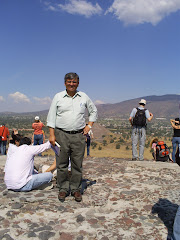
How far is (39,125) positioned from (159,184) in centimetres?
539

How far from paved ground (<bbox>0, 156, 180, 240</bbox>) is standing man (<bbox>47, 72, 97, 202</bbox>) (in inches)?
15.8

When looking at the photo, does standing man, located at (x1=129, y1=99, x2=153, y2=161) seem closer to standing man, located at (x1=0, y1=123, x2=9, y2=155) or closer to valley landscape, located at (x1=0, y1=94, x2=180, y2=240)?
valley landscape, located at (x1=0, y1=94, x2=180, y2=240)

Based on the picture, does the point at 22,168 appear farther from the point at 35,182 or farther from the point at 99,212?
the point at 99,212

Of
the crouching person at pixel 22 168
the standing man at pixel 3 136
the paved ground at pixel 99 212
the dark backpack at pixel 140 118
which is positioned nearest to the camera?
the paved ground at pixel 99 212

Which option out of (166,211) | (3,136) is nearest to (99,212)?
(166,211)

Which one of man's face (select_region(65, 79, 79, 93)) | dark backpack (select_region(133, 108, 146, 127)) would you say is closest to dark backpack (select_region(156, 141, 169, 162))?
dark backpack (select_region(133, 108, 146, 127))

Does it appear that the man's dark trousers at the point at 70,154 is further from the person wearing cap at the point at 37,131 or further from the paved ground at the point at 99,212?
the person wearing cap at the point at 37,131

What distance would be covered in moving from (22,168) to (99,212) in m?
1.42

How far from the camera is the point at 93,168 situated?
6457 millimetres

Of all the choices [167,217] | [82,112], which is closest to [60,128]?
[82,112]

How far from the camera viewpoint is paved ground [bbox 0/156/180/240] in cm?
290

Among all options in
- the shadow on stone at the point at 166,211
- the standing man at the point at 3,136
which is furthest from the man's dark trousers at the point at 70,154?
the standing man at the point at 3,136

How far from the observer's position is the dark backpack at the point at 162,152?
768 centimetres

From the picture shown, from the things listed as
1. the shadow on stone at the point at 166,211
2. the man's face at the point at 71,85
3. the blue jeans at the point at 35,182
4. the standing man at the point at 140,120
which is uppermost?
the man's face at the point at 71,85
